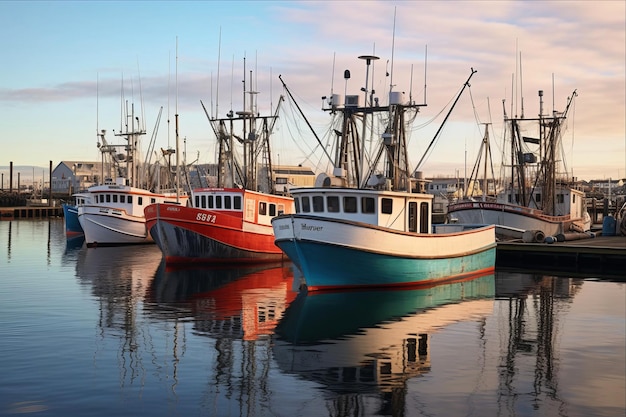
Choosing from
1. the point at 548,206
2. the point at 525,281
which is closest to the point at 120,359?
the point at 525,281

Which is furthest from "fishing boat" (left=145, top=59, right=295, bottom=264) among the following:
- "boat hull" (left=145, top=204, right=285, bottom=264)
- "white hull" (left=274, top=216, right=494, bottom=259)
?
"white hull" (left=274, top=216, right=494, bottom=259)

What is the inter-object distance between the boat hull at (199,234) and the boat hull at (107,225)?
14181mm

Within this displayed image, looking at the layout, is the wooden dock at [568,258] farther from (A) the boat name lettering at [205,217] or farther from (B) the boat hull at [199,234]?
(A) the boat name lettering at [205,217]

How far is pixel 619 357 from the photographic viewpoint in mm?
15711

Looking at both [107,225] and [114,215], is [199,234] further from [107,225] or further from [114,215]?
[107,225]

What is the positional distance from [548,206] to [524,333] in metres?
26.7

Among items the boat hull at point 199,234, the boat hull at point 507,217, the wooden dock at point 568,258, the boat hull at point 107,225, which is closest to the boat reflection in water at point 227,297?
the boat hull at point 199,234

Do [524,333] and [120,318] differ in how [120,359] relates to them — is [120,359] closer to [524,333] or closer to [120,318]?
[120,318]

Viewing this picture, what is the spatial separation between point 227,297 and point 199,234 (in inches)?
386

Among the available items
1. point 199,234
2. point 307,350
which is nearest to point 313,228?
point 307,350

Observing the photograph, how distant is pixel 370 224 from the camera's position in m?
23.8

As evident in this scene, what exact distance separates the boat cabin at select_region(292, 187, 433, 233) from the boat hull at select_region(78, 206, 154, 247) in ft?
82.4

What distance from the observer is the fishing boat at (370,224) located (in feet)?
77.4

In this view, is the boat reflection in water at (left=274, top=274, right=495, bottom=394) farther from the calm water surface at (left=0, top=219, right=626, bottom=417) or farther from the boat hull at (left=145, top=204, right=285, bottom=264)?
the boat hull at (left=145, top=204, right=285, bottom=264)
